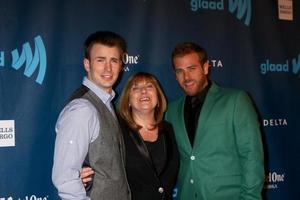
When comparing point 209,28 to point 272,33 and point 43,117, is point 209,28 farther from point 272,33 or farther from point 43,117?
point 43,117

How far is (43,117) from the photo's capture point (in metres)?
2.13

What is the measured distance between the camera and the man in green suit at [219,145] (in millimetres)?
1972

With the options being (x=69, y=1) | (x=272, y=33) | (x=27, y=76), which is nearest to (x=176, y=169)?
(x=27, y=76)

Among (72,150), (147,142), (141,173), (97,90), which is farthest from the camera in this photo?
(147,142)

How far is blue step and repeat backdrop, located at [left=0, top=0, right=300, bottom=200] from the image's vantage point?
2.06 meters

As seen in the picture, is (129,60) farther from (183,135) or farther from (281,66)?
(281,66)

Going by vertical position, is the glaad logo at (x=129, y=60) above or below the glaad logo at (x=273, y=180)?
above

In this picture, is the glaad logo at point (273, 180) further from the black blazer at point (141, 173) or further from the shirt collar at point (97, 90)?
the shirt collar at point (97, 90)

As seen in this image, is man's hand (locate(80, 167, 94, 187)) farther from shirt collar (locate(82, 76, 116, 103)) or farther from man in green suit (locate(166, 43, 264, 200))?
man in green suit (locate(166, 43, 264, 200))

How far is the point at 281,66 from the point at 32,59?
6.33 feet

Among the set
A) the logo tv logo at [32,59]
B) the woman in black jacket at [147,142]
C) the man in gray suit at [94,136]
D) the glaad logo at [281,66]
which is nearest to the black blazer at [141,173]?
the woman in black jacket at [147,142]

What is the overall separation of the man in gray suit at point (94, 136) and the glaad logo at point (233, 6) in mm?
1016

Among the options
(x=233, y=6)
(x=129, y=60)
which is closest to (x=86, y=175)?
(x=129, y=60)

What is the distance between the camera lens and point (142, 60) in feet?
7.99
